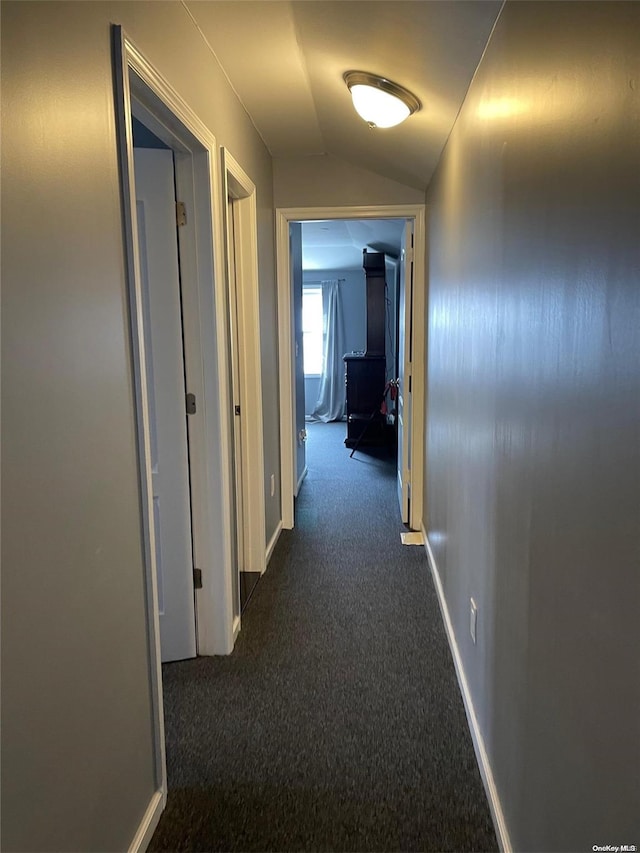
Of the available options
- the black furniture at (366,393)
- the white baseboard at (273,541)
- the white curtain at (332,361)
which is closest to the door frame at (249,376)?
the white baseboard at (273,541)

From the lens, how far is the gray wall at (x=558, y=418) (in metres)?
0.79

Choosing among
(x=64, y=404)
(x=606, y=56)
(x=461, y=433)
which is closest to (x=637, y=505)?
(x=606, y=56)

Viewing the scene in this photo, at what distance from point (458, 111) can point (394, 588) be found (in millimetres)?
2227

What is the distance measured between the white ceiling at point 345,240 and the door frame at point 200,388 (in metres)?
2.43

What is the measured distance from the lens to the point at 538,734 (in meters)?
1.19

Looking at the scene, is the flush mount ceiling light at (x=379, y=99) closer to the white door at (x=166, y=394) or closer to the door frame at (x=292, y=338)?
the white door at (x=166, y=394)

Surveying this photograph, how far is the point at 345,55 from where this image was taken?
6.71 ft

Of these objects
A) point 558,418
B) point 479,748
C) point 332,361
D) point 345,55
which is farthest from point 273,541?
point 332,361

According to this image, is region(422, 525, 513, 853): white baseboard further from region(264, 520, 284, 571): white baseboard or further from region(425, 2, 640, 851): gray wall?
region(264, 520, 284, 571): white baseboard

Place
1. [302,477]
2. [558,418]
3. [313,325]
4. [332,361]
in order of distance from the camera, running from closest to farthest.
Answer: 1. [558,418]
2. [302,477]
3. [332,361]
4. [313,325]

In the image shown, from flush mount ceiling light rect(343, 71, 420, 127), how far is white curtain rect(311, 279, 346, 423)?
630 cm

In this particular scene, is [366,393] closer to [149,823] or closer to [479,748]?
[479,748]

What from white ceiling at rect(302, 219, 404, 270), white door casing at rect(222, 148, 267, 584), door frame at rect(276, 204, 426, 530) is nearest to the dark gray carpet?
white door casing at rect(222, 148, 267, 584)

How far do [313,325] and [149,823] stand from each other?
776 cm
